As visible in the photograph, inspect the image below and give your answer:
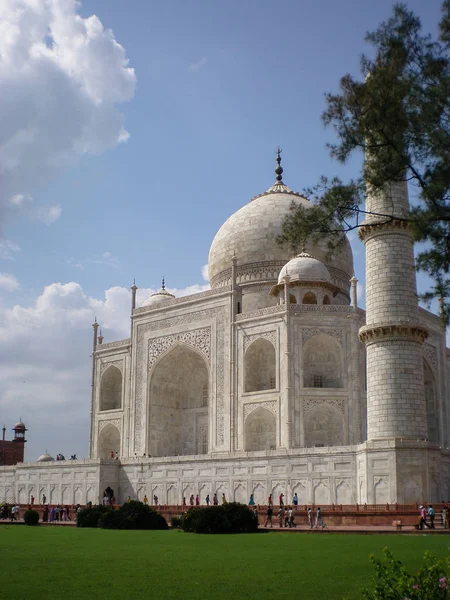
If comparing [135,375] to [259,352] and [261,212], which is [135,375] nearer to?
[259,352]

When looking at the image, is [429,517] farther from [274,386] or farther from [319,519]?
[274,386]

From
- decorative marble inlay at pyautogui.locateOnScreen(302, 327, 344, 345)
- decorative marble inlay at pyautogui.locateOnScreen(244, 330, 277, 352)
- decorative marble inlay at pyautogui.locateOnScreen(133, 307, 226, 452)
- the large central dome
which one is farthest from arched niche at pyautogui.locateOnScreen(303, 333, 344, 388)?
the large central dome

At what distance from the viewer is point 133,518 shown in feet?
59.4

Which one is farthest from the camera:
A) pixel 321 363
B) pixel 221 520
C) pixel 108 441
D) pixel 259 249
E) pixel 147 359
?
pixel 108 441

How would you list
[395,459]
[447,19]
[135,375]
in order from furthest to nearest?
[135,375] → [395,459] → [447,19]

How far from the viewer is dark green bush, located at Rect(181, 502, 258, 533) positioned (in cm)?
1638

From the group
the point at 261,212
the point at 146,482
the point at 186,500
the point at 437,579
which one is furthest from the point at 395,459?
the point at 261,212

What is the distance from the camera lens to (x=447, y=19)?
391 inches

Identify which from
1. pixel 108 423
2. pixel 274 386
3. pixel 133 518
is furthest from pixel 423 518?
pixel 108 423

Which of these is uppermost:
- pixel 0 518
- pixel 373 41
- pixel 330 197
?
pixel 373 41

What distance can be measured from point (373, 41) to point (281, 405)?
1691 cm

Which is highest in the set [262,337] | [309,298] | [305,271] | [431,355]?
[305,271]

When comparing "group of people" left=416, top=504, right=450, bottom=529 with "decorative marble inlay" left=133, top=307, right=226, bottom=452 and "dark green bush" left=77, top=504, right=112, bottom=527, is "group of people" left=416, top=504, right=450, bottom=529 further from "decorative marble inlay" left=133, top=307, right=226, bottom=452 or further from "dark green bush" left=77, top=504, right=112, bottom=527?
"decorative marble inlay" left=133, top=307, right=226, bottom=452

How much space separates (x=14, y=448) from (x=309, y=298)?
24.2 metres
